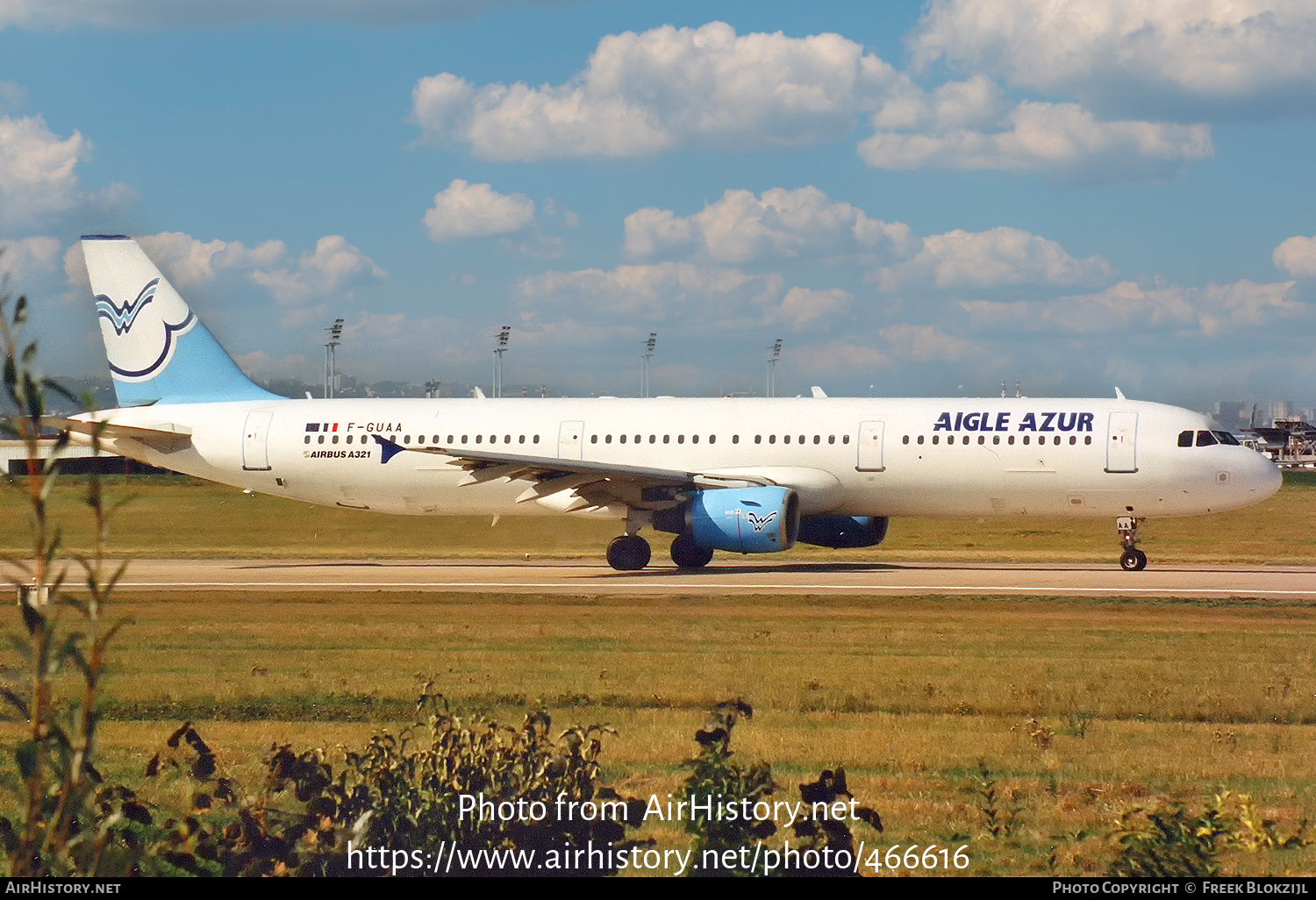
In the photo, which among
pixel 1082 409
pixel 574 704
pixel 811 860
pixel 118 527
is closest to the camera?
pixel 811 860

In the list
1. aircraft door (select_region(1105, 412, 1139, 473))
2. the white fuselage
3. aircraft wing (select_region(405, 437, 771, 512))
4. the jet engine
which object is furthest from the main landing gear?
aircraft wing (select_region(405, 437, 771, 512))

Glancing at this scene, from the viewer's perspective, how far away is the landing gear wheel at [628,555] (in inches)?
1177

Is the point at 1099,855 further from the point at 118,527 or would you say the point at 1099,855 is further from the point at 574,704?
the point at 118,527

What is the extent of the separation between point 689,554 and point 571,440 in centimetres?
415

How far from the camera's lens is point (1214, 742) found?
11430 millimetres

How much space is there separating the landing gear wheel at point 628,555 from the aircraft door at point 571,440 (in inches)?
121

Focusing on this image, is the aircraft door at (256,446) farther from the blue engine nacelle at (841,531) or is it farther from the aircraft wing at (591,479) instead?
the blue engine nacelle at (841,531)

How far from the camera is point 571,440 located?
106ft

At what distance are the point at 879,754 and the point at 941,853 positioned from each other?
2751 mm

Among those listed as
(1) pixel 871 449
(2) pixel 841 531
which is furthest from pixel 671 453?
(1) pixel 871 449

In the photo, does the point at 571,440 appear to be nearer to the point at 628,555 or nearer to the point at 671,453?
the point at 671,453
